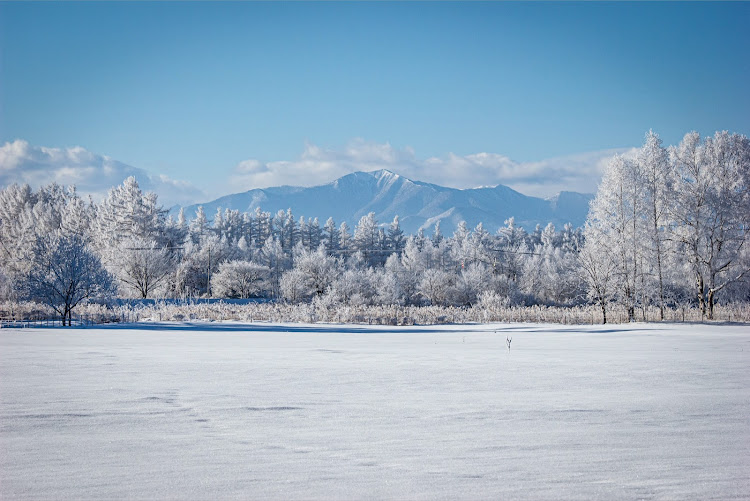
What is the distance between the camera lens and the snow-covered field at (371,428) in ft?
11.9

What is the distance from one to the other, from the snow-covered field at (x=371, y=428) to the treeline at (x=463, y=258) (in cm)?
1636

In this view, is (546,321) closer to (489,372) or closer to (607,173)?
(607,173)

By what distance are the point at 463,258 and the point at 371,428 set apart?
69.5m

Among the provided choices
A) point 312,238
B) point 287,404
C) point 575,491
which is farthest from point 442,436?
point 312,238

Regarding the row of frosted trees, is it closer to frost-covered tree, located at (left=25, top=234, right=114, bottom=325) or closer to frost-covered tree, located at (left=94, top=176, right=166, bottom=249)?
frost-covered tree, located at (left=25, top=234, right=114, bottom=325)

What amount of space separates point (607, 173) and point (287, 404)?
85.7 ft

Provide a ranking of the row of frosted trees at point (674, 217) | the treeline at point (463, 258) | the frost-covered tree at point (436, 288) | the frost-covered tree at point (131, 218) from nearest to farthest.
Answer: the treeline at point (463, 258) → the row of frosted trees at point (674, 217) → the frost-covered tree at point (436, 288) → the frost-covered tree at point (131, 218)

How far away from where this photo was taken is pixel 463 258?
2896 inches

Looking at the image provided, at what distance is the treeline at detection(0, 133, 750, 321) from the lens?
1017 inches

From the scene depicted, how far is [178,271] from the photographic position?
46.9m

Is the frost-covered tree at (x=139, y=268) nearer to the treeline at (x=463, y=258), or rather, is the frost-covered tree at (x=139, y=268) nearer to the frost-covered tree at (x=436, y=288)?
the treeline at (x=463, y=258)

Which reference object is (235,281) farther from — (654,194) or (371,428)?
(371,428)

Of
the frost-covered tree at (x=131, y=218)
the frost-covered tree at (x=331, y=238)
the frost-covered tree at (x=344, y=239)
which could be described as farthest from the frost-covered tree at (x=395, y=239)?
the frost-covered tree at (x=131, y=218)

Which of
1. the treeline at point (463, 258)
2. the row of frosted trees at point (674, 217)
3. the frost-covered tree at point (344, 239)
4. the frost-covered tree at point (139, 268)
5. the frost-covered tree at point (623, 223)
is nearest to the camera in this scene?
the treeline at point (463, 258)
